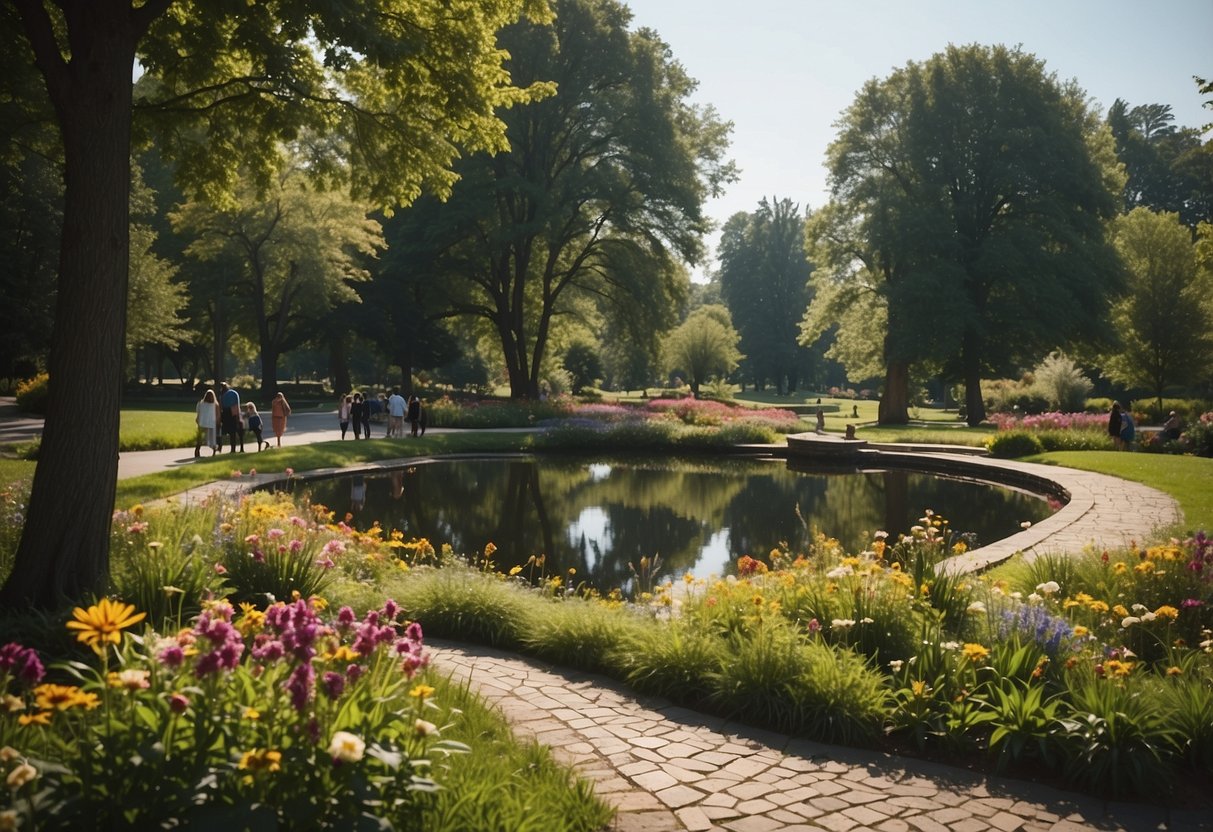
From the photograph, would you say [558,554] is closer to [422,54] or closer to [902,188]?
[422,54]

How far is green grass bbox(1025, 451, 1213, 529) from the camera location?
13047mm

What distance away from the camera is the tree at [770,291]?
74500mm

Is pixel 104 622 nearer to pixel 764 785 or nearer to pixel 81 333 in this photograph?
pixel 764 785

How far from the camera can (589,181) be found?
31.5 metres

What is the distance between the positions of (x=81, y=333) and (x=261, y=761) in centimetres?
450

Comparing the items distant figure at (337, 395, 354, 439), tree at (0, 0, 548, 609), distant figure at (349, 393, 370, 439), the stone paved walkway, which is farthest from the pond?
tree at (0, 0, 548, 609)

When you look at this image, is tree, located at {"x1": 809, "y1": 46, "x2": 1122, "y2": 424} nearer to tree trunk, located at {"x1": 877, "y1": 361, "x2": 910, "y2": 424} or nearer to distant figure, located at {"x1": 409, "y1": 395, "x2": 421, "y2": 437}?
tree trunk, located at {"x1": 877, "y1": 361, "x2": 910, "y2": 424}

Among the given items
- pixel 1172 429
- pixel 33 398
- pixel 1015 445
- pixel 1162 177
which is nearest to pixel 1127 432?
pixel 1172 429

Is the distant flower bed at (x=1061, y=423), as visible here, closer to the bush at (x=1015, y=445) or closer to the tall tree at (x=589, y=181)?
the bush at (x=1015, y=445)

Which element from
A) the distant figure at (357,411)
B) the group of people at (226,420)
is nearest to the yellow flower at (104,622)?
the group of people at (226,420)

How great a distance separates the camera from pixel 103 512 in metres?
6.07

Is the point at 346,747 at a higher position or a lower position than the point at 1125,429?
lower

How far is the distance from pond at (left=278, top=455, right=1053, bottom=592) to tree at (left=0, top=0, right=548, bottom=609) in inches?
226

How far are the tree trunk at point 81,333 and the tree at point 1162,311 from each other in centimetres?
3731
